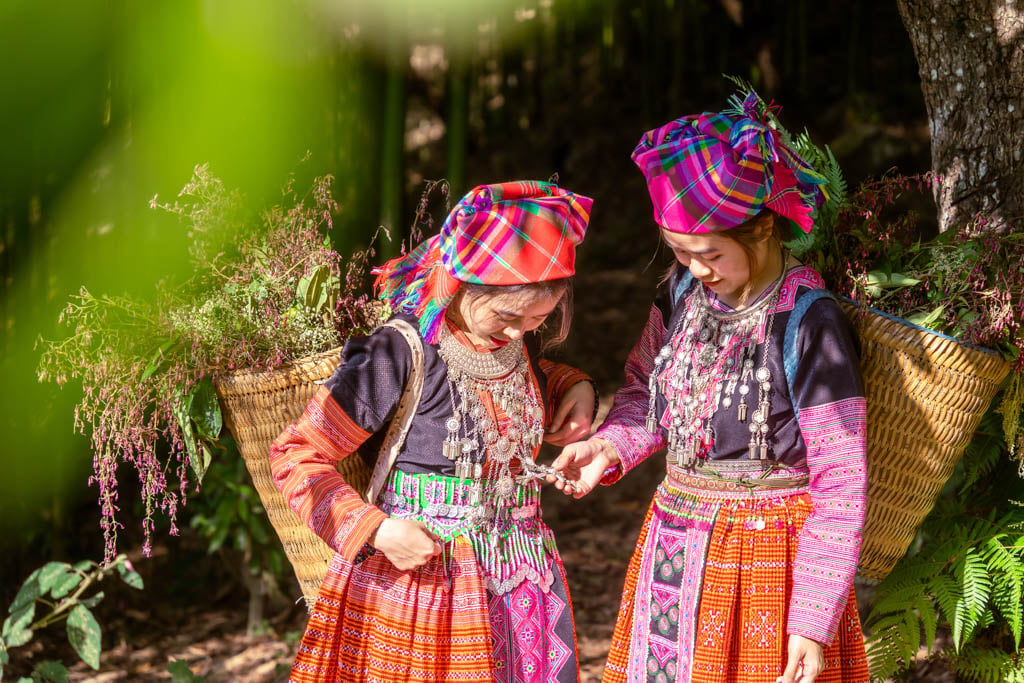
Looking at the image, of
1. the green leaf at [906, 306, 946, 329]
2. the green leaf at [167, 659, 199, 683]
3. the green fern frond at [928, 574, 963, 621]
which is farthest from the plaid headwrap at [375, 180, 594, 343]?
the green leaf at [167, 659, 199, 683]

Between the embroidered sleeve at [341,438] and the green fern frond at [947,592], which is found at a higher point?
the embroidered sleeve at [341,438]

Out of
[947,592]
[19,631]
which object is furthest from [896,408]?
[19,631]

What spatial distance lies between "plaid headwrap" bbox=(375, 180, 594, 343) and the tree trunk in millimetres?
1155

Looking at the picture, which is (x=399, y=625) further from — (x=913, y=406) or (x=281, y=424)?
(x=913, y=406)

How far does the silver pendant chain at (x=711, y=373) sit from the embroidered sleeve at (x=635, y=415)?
113mm

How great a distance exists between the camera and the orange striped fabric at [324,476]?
2.07 metres

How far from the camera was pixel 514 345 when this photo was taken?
2.29 meters

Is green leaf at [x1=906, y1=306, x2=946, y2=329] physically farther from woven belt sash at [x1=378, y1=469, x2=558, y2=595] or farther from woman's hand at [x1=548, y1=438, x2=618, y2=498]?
woven belt sash at [x1=378, y1=469, x2=558, y2=595]

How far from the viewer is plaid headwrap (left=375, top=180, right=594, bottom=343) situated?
82.4 inches

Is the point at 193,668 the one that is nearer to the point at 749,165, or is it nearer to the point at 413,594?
the point at 413,594

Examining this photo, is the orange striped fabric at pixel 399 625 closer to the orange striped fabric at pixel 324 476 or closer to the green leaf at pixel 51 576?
the orange striped fabric at pixel 324 476

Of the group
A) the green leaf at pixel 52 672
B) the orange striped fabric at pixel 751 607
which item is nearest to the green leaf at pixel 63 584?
the green leaf at pixel 52 672

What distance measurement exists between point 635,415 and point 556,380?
208 millimetres

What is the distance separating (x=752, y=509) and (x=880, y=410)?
348 mm
